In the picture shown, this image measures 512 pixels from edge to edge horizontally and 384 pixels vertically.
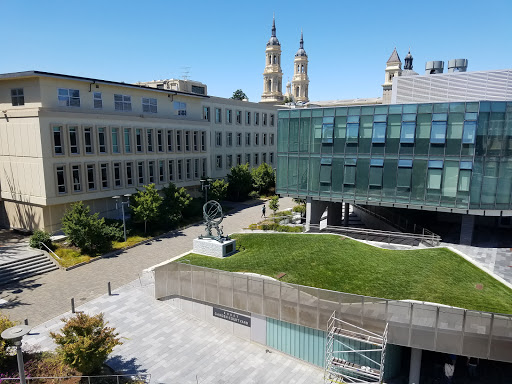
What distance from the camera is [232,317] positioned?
1864 cm

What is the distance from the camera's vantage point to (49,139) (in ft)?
92.5

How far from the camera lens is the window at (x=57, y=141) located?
94.2 feet

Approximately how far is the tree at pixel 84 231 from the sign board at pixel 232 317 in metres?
12.9

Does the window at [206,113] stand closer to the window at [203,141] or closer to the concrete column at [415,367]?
the window at [203,141]

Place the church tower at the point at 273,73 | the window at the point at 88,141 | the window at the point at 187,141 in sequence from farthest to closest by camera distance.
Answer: the church tower at the point at 273,73
the window at the point at 187,141
the window at the point at 88,141

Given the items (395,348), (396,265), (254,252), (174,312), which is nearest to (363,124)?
(396,265)

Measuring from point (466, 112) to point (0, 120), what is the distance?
3559cm

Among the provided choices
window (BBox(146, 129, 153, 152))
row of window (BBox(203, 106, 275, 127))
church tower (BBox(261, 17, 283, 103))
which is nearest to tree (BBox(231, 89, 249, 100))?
church tower (BBox(261, 17, 283, 103))

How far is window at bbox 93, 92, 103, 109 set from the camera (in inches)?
1270

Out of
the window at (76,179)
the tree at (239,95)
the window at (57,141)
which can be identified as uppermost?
the tree at (239,95)

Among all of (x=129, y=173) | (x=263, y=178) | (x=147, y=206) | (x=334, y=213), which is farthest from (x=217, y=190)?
(x=334, y=213)

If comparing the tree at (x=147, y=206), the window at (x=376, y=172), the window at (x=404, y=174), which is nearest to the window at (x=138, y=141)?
the tree at (x=147, y=206)

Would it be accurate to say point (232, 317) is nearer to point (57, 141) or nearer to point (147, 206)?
point (147, 206)

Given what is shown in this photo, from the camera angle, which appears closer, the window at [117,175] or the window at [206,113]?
the window at [117,175]
